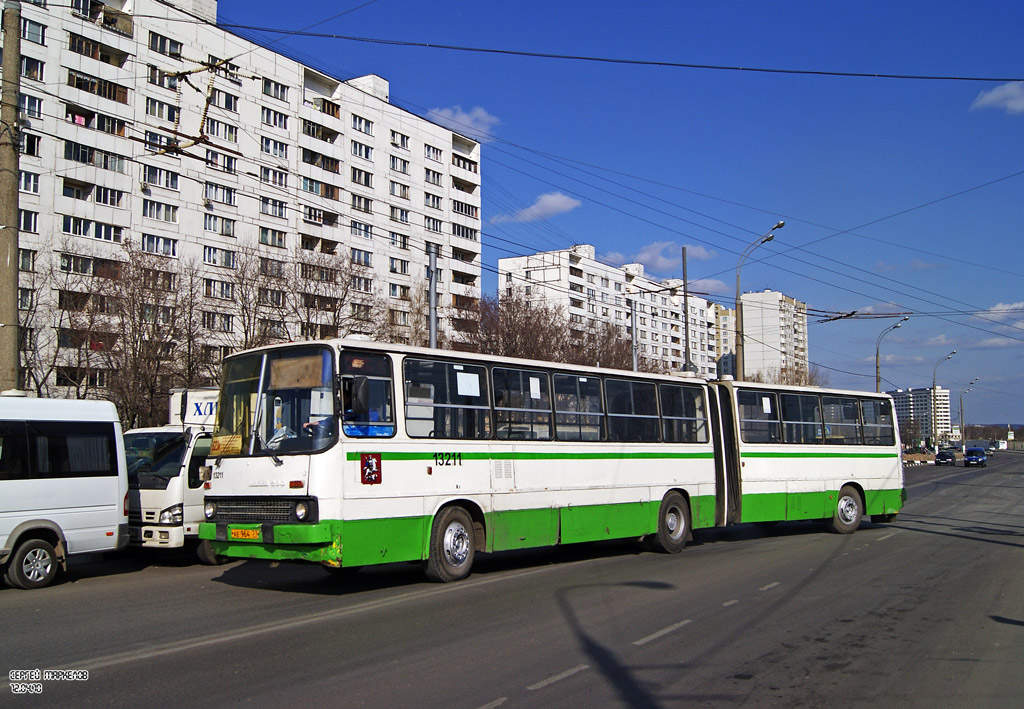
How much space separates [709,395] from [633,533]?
3613mm

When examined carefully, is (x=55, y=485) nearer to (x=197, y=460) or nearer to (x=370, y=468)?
(x=197, y=460)

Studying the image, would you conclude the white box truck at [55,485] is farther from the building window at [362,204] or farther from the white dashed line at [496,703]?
the building window at [362,204]

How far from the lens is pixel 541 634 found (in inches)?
328

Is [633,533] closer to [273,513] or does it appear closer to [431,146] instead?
[273,513]

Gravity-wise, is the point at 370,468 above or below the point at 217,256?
below

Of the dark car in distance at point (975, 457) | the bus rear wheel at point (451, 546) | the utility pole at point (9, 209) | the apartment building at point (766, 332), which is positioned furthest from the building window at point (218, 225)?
the apartment building at point (766, 332)

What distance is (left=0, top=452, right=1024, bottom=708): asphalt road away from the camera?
6.42 m

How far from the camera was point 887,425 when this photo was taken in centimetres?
1997

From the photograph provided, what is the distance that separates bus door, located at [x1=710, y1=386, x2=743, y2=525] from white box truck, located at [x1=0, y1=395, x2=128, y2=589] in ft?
34.9

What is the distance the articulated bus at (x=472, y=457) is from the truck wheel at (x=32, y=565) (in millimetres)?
2605

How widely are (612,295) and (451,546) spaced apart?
110 metres

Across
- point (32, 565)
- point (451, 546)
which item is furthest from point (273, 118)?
point (451, 546)

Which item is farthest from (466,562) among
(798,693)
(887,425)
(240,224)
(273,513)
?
(240,224)

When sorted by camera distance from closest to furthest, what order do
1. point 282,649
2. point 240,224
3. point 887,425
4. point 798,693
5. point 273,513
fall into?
point 798,693 → point 282,649 → point 273,513 → point 887,425 → point 240,224
